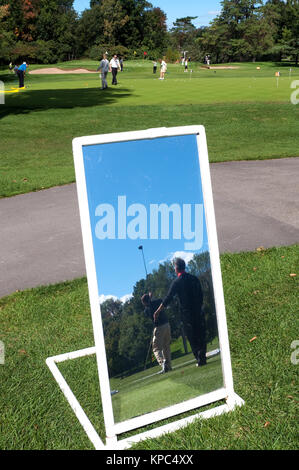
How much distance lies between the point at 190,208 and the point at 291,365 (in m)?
1.81

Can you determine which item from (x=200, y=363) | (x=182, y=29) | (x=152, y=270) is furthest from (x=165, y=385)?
(x=182, y=29)

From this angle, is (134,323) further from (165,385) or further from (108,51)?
(108,51)

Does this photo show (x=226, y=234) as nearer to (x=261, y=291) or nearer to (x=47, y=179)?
(x=261, y=291)

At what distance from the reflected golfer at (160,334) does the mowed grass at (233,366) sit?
570 millimetres

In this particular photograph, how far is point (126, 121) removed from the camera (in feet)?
63.6

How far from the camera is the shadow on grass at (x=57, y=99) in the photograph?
76.7 feet

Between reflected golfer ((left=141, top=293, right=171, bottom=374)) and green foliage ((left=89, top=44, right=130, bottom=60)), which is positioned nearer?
reflected golfer ((left=141, top=293, right=171, bottom=374))

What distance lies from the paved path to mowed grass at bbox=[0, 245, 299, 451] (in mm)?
612

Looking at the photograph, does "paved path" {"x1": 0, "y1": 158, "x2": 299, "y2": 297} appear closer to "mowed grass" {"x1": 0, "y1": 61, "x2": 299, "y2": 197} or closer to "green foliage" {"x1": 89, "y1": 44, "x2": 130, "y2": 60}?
"mowed grass" {"x1": 0, "y1": 61, "x2": 299, "y2": 197}

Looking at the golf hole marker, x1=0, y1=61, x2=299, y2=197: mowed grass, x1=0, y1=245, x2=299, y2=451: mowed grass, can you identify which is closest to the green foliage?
x1=0, y1=61, x2=299, y2=197: mowed grass

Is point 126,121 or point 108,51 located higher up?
point 108,51

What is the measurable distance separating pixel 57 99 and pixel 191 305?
80.9ft

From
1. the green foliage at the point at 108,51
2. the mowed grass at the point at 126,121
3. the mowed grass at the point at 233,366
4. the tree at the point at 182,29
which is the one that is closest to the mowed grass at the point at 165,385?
the mowed grass at the point at 233,366

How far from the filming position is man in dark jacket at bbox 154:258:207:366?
3250mm
